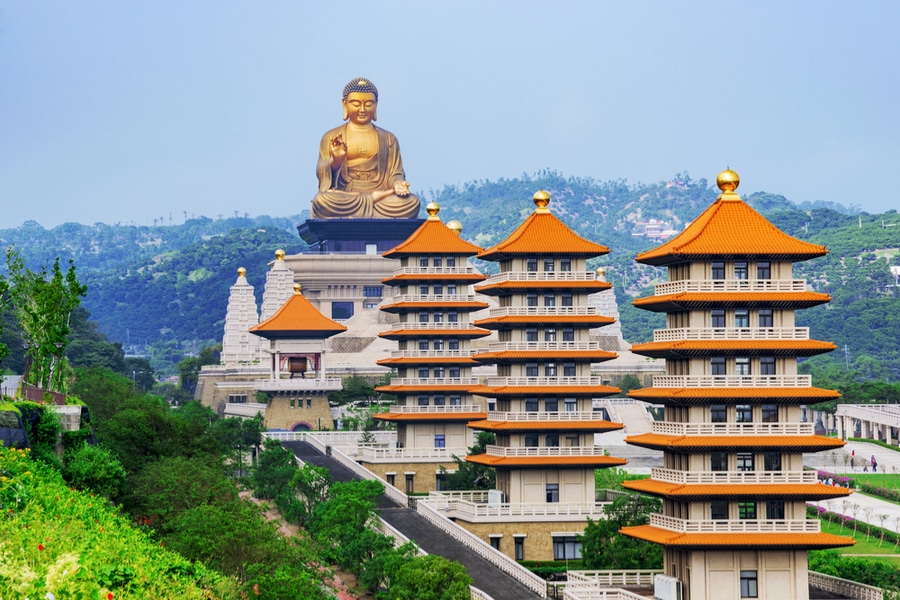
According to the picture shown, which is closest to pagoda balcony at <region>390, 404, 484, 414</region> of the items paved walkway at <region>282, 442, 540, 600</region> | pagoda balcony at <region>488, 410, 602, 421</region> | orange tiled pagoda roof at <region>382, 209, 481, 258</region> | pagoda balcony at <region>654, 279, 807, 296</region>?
paved walkway at <region>282, 442, 540, 600</region>

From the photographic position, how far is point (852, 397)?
4710 inches

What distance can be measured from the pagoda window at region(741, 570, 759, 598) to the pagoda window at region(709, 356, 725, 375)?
22.0 feet

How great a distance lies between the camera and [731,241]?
59031 millimetres

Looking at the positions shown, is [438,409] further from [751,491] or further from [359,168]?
[359,168]

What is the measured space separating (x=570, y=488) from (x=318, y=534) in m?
13.7

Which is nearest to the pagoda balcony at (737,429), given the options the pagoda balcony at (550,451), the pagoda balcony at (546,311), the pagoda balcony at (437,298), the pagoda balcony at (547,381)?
the pagoda balcony at (550,451)

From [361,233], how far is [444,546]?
81.5 m

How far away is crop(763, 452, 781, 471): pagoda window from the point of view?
2272 inches

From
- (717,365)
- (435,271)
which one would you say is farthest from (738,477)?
(435,271)

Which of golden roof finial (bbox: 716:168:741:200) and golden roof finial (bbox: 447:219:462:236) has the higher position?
golden roof finial (bbox: 447:219:462:236)

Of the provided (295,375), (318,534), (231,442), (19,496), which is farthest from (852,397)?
(19,496)

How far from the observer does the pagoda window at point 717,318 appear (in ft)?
192

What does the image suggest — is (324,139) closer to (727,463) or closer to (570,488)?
(570,488)

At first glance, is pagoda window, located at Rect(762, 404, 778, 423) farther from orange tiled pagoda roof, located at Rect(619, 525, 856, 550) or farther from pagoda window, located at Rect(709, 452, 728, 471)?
orange tiled pagoda roof, located at Rect(619, 525, 856, 550)
